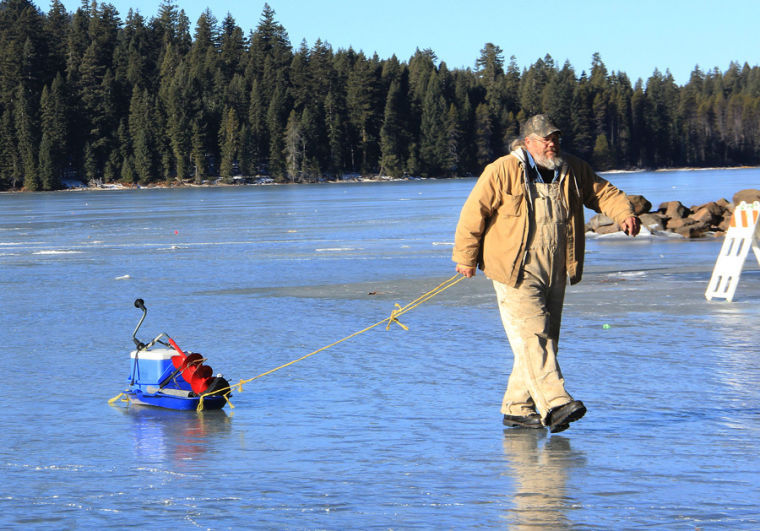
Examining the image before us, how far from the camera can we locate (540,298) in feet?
22.4

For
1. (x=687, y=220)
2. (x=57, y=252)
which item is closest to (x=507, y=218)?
(x=57, y=252)

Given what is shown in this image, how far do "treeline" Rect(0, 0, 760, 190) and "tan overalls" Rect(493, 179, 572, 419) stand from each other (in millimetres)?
136497

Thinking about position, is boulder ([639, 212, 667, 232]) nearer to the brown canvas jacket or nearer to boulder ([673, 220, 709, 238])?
boulder ([673, 220, 709, 238])

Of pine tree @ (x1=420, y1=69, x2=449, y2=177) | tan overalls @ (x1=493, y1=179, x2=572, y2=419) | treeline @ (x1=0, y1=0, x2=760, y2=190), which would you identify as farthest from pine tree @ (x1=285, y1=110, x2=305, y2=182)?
tan overalls @ (x1=493, y1=179, x2=572, y2=419)

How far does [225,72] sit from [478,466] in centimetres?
17606

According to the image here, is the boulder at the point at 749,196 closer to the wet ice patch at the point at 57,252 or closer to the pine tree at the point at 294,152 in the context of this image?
the wet ice patch at the point at 57,252

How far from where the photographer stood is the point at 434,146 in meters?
162

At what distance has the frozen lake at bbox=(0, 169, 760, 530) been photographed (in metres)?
5.59

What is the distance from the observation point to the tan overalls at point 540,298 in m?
6.80

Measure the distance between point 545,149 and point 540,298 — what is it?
37.6 inches

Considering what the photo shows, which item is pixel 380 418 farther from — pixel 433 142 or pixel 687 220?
pixel 433 142

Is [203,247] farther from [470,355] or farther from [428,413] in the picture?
[428,413]

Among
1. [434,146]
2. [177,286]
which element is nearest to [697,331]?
[177,286]

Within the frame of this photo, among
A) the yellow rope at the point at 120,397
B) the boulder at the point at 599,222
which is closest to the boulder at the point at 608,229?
the boulder at the point at 599,222
